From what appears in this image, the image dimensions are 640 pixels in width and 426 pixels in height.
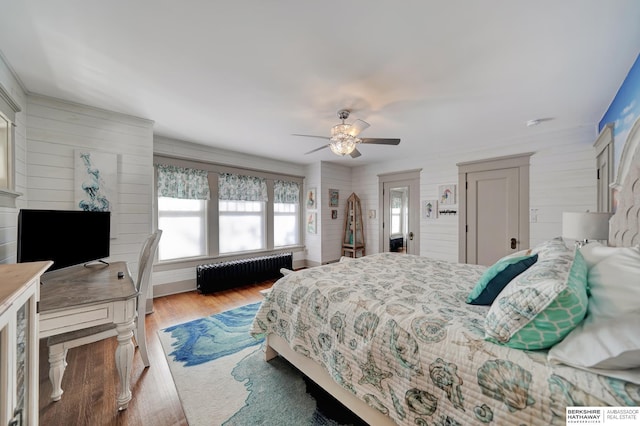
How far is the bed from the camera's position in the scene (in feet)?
2.82

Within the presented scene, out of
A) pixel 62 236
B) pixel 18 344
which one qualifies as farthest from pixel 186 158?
pixel 18 344

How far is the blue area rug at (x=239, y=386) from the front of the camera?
1573mm

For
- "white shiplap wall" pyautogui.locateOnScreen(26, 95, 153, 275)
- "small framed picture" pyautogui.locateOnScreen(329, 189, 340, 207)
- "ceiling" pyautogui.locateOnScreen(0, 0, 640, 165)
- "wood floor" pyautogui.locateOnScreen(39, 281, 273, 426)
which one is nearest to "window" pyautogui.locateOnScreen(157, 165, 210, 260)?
"white shiplap wall" pyautogui.locateOnScreen(26, 95, 153, 275)

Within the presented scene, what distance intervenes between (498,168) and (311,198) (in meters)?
3.49

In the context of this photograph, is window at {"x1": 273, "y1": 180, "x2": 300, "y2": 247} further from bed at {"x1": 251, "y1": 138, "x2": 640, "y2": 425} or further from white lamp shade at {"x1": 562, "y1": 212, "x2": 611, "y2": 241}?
white lamp shade at {"x1": 562, "y1": 212, "x2": 611, "y2": 241}

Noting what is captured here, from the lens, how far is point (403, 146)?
4.21 metres

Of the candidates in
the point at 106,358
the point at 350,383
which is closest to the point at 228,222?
the point at 106,358

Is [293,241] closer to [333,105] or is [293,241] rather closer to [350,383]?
[333,105]

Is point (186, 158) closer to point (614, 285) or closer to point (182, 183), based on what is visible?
point (182, 183)

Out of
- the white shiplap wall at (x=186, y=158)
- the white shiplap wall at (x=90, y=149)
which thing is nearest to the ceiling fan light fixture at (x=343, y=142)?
the white shiplap wall at (x=90, y=149)

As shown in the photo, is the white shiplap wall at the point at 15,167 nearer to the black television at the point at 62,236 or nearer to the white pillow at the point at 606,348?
the black television at the point at 62,236

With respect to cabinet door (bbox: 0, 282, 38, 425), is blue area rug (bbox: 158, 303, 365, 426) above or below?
below

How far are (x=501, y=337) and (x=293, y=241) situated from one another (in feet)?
15.8

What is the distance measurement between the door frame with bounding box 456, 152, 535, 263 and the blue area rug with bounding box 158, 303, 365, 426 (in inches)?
140
